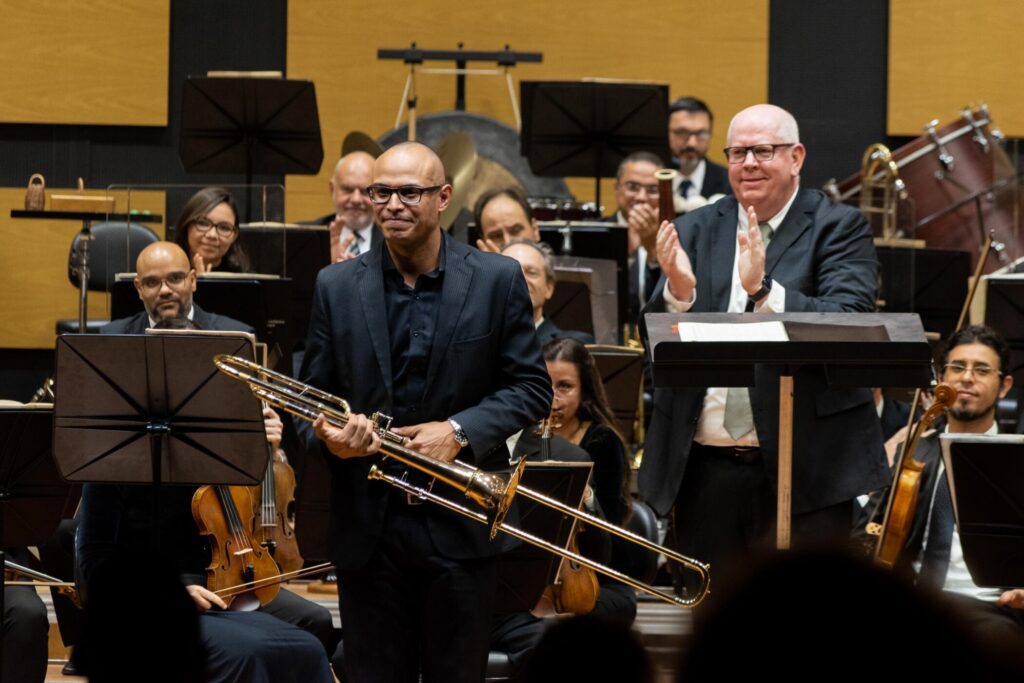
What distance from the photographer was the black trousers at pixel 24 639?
387cm

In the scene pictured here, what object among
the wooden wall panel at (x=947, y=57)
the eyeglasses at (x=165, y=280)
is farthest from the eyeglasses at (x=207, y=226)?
the wooden wall panel at (x=947, y=57)

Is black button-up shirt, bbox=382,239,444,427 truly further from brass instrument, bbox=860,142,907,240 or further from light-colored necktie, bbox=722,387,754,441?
brass instrument, bbox=860,142,907,240

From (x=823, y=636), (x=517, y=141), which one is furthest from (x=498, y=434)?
(x=517, y=141)

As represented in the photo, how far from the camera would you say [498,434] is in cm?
308

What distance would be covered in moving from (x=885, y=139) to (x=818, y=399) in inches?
228

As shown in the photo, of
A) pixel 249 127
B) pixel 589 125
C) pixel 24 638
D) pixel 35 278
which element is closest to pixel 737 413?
pixel 24 638

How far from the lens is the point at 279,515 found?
4418 millimetres

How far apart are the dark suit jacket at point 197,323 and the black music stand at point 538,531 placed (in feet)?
4.54

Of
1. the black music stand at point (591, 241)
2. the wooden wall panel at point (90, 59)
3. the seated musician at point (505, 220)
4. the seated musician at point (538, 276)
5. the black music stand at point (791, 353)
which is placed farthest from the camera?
the wooden wall panel at point (90, 59)

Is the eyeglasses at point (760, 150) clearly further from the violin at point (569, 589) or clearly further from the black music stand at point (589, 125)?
the black music stand at point (589, 125)

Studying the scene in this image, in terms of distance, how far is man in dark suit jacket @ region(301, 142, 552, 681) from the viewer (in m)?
3.01

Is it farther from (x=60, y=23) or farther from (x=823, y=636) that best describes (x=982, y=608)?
(x=60, y=23)

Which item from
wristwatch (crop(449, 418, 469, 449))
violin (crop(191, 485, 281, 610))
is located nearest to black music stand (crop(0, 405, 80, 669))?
violin (crop(191, 485, 281, 610))

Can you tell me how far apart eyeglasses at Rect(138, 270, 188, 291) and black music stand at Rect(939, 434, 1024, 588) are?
8.19 ft
